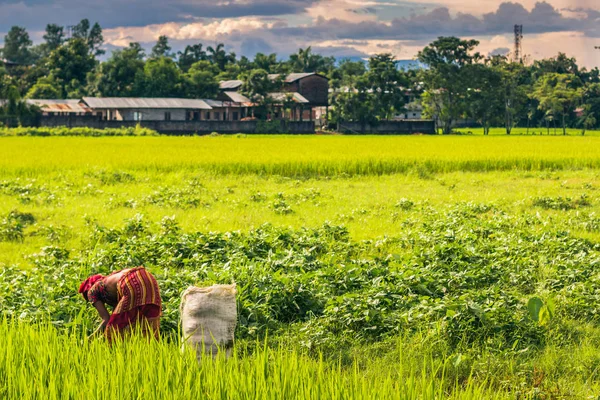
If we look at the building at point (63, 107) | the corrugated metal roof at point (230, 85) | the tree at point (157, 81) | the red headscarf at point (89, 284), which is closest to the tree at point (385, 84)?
the corrugated metal roof at point (230, 85)

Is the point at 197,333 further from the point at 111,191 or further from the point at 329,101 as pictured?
the point at 329,101

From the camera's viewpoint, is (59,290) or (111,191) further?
(111,191)

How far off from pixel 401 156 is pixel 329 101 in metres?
53.6

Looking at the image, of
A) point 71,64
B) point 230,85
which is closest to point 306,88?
point 230,85

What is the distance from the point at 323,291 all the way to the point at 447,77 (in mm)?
72295

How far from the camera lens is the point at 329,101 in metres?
84.1

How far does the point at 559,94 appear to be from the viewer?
8200cm

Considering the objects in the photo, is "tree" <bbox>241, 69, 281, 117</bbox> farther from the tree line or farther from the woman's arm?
the woman's arm

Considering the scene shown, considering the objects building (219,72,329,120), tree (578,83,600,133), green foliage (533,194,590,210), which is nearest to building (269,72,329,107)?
building (219,72,329,120)

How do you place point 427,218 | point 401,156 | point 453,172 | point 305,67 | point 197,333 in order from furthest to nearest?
point 305,67, point 401,156, point 453,172, point 427,218, point 197,333

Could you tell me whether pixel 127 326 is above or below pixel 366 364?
above

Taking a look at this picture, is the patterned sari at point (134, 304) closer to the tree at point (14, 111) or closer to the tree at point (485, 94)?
the tree at point (14, 111)

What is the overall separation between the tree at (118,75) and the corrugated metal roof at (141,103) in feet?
17.2

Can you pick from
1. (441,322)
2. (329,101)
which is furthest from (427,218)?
(329,101)
